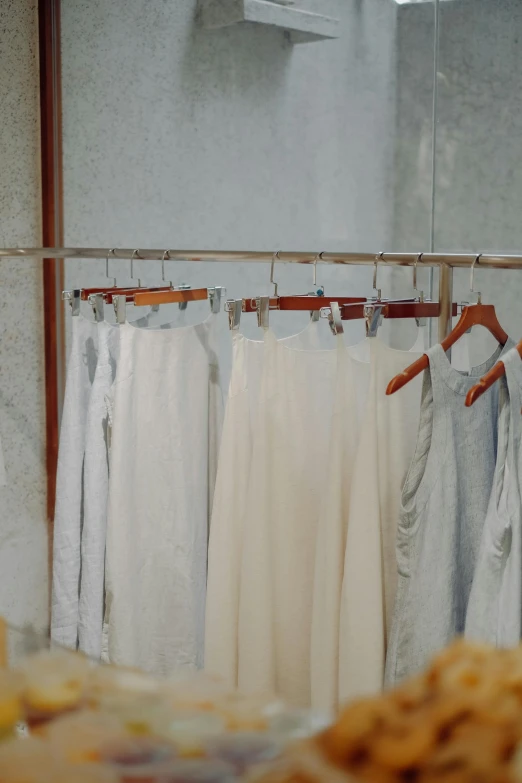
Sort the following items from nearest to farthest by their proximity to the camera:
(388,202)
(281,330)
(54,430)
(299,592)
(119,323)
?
(299,592)
(119,323)
(388,202)
(281,330)
(54,430)

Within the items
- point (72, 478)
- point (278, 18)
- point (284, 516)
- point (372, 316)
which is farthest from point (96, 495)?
point (278, 18)

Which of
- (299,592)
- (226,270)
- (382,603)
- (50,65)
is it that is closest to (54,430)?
(226,270)

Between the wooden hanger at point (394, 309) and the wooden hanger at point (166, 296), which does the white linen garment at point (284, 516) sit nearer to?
the wooden hanger at point (394, 309)

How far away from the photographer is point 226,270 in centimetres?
270

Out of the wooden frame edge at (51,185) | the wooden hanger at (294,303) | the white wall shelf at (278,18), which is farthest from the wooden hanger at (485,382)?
the wooden frame edge at (51,185)

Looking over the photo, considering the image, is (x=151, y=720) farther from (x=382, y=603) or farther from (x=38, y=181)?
(x=38, y=181)

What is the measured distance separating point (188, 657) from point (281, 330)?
1069mm

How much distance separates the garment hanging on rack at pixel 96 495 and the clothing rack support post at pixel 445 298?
679 mm

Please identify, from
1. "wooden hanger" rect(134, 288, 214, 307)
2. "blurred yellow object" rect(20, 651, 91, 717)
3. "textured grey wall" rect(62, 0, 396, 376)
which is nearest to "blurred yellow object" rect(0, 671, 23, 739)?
"blurred yellow object" rect(20, 651, 91, 717)

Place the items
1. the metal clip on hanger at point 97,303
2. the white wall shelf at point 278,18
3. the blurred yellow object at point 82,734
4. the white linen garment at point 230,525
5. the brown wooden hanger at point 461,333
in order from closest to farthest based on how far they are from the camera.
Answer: the blurred yellow object at point 82,734 → the brown wooden hanger at point 461,333 → the white linen garment at point 230,525 → the metal clip on hanger at point 97,303 → the white wall shelf at point 278,18

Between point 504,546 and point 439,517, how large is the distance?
0.11m

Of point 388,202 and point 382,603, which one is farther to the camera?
point 388,202

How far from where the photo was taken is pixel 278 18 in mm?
Result: 2471

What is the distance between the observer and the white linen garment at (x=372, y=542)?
141 cm
